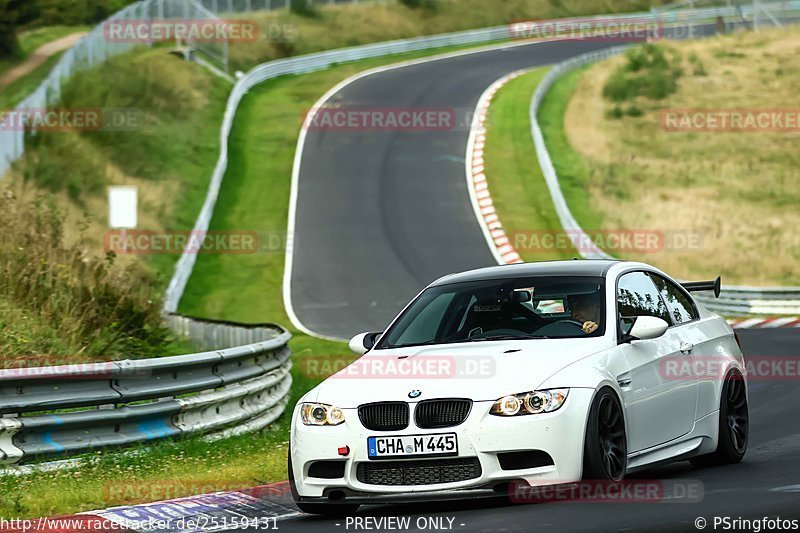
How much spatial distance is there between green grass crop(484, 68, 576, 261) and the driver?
22.6m

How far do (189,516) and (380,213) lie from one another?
1113 inches

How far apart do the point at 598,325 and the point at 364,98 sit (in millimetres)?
42532

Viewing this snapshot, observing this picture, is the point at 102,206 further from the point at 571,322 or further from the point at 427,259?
the point at 571,322

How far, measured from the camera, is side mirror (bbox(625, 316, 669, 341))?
29.8 ft

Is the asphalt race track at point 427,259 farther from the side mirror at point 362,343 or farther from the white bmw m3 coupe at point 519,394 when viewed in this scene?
the side mirror at point 362,343

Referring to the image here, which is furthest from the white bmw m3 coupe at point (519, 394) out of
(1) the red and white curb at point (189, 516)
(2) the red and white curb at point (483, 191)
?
(2) the red and white curb at point (483, 191)

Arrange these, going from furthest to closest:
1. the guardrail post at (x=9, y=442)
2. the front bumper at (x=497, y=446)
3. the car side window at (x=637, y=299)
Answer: the guardrail post at (x=9, y=442)
the car side window at (x=637, y=299)
the front bumper at (x=497, y=446)

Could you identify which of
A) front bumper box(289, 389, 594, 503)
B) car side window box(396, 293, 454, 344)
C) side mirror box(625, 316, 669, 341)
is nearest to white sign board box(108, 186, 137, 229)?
car side window box(396, 293, 454, 344)

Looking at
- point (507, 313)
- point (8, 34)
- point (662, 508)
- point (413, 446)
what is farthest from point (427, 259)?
point (662, 508)

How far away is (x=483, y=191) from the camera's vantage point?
39188mm

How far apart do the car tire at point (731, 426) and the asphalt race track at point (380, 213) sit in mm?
15266

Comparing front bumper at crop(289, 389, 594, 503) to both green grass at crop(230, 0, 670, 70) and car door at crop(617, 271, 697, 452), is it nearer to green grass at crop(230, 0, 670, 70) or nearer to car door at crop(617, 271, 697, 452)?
car door at crop(617, 271, 697, 452)

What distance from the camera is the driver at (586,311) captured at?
9.30 m

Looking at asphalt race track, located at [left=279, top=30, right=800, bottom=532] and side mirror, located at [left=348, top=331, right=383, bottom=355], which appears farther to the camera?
side mirror, located at [left=348, top=331, right=383, bottom=355]
